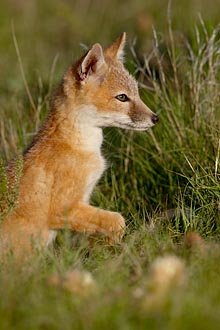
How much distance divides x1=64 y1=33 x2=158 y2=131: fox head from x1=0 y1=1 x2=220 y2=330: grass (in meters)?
0.49

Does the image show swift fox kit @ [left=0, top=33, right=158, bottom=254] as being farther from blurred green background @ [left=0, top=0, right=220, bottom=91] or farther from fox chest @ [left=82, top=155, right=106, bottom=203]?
blurred green background @ [left=0, top=0, right=220, bottom=91]

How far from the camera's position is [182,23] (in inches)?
353

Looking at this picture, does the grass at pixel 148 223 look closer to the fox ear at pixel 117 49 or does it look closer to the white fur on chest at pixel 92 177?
the white fur on chest at pixel 92 177

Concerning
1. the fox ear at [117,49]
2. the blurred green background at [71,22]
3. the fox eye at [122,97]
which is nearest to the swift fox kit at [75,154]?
the fox eye at [122,97]

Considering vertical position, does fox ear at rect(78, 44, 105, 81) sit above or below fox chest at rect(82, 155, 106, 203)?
above

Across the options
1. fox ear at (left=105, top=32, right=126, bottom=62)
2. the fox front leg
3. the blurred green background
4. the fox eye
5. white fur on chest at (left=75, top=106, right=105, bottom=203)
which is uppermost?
fox ear at (left=105, top=32, right=126, bottom=62)

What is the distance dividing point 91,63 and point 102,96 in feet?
0.80

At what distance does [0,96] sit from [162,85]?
6.27 feet

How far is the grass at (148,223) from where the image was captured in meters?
3.57

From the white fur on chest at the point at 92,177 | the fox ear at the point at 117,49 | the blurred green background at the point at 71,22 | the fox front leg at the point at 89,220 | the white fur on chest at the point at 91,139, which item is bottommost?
the blurred green background at the point at 71,22

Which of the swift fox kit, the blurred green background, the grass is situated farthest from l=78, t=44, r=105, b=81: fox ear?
the blurred green background

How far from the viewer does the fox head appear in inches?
228

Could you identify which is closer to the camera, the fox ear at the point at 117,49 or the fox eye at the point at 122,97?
the fox eye at the point at 122,97

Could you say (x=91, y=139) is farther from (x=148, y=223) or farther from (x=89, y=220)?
(x=148, y=223)
